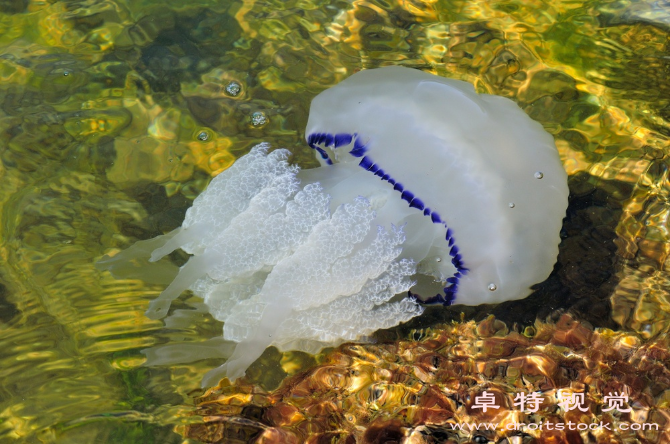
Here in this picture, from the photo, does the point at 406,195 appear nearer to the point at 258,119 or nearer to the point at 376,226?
the point at 376,226

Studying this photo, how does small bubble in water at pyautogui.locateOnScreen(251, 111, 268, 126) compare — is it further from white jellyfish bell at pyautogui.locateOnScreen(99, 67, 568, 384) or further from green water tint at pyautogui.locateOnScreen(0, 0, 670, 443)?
white jellyfish bell at pyautogui.locateOnScreen(99, 67, 568, 384)

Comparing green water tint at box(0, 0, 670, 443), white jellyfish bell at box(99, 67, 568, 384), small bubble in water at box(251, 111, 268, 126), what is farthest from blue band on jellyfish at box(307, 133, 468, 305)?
small bubble in water at box(251, 111, 268, 126)

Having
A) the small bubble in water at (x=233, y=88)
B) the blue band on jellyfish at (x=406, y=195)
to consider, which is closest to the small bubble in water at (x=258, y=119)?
the small bubble in water at (x=233, y=88)

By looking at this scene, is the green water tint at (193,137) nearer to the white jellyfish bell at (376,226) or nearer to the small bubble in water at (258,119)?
the small bubble in water at (258,119)

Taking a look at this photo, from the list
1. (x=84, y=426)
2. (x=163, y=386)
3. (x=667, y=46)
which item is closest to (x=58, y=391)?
(x=84, y=426)

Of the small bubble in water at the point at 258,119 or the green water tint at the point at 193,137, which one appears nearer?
the green water tint at the point at 193,137
